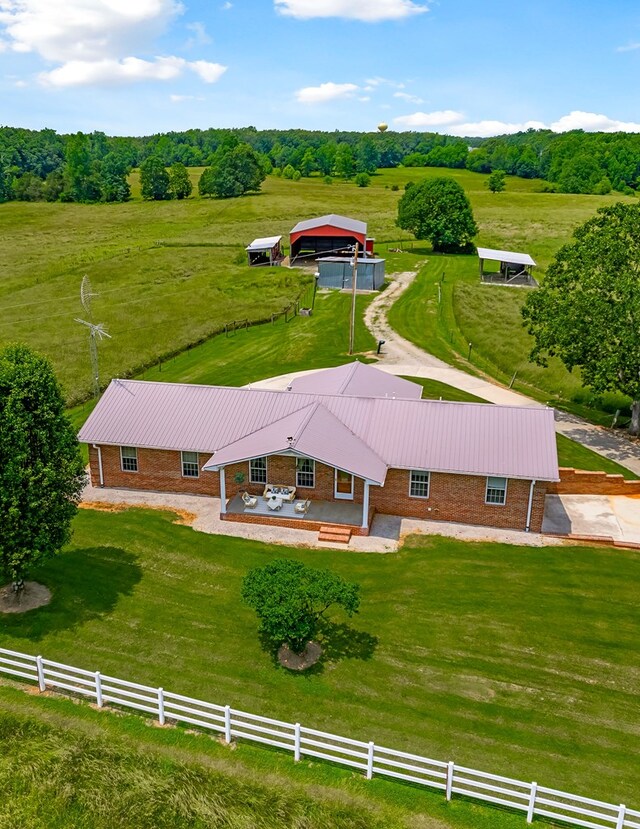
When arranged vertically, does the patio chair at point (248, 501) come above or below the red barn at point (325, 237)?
below

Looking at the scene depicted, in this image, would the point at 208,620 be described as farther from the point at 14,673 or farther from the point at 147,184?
the point at 147,184

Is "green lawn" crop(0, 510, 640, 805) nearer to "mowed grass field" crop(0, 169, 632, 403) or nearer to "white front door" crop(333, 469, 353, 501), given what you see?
"white front door" crop(333, 469, 353, 501)

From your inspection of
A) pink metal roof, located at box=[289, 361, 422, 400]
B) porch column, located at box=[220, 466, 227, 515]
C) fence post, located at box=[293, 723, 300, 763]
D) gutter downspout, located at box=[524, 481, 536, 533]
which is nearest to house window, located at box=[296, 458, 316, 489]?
porch column, located at box=[220, 466, 227, 515]

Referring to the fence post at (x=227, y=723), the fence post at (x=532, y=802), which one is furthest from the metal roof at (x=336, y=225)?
the fence post at (x=532, y=802)

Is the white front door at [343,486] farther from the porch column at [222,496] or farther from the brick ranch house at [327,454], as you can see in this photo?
the porch column at [222,496]

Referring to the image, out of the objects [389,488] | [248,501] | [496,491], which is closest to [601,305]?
[496,491]

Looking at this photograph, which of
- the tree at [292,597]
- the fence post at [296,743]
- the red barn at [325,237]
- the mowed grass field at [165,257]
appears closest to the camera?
the fence post at [296,743]
